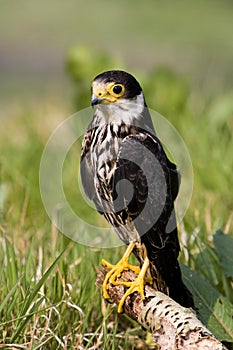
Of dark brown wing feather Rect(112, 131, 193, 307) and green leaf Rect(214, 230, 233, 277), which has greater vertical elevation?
dark brown wing feather Rect(112, 131, 193, 307)

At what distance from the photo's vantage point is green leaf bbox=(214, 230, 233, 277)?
3.77 m

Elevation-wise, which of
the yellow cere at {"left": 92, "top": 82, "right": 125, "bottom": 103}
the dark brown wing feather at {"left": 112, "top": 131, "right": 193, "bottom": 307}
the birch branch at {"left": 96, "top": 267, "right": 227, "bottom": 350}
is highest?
the yellow cere at {"left": 92, "top": 82, "right": 125, "bottom": 103}

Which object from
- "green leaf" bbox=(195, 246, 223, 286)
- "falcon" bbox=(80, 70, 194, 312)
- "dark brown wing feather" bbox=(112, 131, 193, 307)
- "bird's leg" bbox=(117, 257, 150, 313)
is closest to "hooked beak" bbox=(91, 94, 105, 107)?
"falcon" bbox=(80, 70, 194, 312)

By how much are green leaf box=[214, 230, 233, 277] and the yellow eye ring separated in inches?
32.8

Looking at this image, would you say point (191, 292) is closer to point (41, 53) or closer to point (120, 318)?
point (120, 318)

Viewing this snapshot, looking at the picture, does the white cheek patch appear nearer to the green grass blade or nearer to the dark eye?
the dark eye

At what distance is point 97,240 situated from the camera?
177 inches

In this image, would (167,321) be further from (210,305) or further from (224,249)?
(224,249)

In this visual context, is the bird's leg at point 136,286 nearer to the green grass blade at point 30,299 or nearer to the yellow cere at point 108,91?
the green grass blade at point 30,299

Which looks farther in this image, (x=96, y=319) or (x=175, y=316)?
(x=96, y=319)

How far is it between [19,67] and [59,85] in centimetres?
257

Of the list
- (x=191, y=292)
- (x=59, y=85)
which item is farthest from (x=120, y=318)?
(x=59, y=85)

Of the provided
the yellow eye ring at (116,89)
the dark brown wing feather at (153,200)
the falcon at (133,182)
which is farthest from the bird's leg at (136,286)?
the yellow eye ring at (116,89)

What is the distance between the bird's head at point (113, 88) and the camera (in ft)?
11.7
